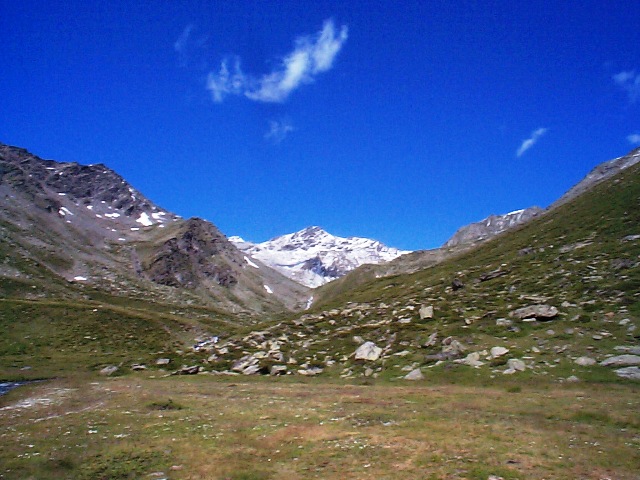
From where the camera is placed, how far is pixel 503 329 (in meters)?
45.8

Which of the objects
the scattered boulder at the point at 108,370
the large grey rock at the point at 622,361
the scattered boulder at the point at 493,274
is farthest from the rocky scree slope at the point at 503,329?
the scattered boulder at the point at 108,370

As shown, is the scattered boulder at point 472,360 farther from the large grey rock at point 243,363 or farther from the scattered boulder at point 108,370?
the scattered boulder at point 108,370

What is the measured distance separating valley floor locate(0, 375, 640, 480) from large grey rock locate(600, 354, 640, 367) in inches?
146

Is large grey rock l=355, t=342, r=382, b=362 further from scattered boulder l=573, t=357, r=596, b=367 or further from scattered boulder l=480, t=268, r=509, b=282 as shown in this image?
scattered boulder l=480, t=268, r=509, b=282

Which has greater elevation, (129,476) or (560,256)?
(560,256)

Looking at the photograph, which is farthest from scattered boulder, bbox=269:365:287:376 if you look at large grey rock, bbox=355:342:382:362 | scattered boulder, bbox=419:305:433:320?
scattered boulder, bbox=419:305:433:320

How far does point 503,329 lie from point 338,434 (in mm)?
28635

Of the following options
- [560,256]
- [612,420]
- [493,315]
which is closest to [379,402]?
[612,420]

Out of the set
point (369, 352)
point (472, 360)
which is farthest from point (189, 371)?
point (472, 360)

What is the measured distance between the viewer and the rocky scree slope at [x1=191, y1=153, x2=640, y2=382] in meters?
37.6

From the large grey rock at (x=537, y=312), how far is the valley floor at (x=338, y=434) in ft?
46.0

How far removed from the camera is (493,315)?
50531mm

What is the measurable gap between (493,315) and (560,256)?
2671 cm

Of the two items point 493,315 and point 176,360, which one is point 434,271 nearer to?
point 493,315
